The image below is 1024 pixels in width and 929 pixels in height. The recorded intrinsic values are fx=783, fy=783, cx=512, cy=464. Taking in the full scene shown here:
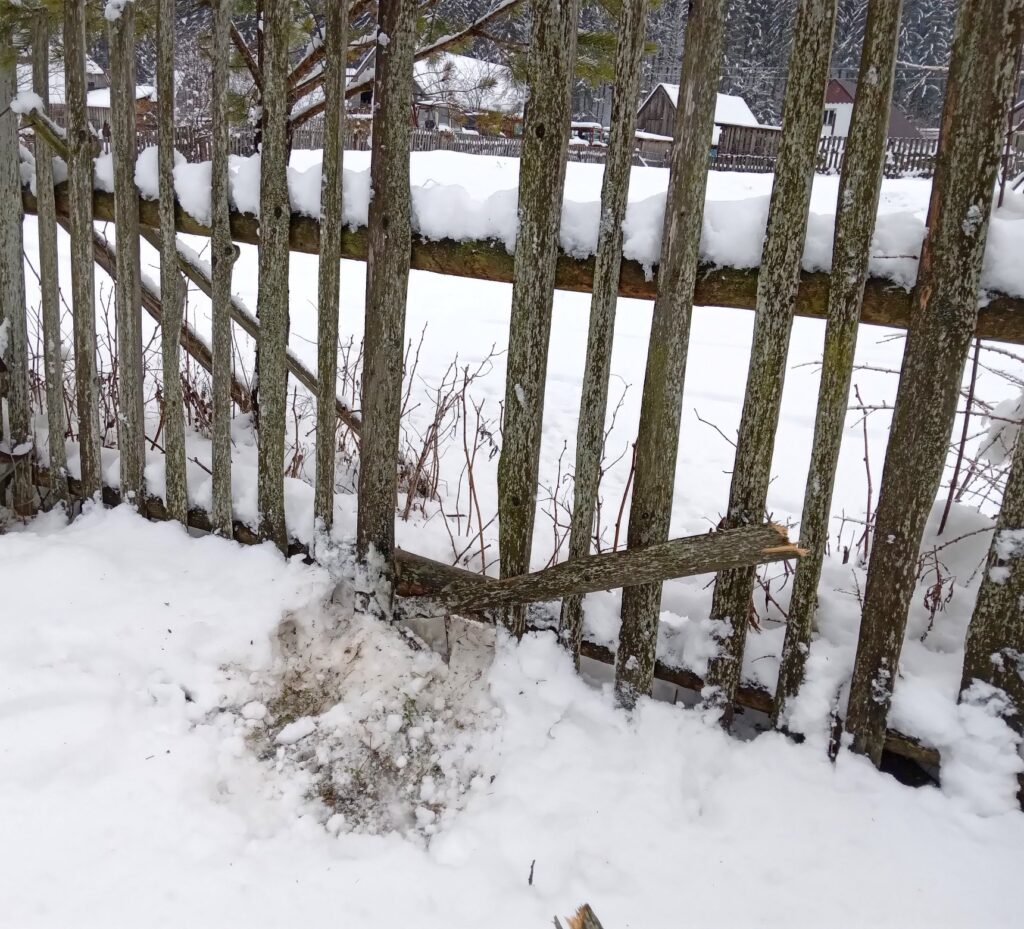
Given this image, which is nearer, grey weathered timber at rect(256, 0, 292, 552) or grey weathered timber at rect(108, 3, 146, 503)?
grey weathered timber at rect(256, 0, 292, 552)

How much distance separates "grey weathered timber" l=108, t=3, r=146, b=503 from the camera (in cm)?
262

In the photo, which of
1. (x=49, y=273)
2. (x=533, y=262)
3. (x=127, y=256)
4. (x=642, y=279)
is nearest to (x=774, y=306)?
(x=642, y=279)

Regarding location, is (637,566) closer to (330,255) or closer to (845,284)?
(845,284)

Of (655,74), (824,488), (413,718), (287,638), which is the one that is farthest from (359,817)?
(655,74)

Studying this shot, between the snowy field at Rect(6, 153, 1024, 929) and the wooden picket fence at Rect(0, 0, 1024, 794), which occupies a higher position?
the wooden picket fence at Rect(0, 0, 1024, 794)

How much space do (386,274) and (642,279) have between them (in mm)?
761

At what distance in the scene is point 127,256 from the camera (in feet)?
9.25

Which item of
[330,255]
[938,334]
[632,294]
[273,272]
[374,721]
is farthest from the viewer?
[273,272]

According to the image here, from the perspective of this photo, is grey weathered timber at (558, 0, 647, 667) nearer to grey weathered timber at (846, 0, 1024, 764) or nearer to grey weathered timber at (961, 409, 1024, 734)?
grey weathered timber at (846, 0, 1024, 764)

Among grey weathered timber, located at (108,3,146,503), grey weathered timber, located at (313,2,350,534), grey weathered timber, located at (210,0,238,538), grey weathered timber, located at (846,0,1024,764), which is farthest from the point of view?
grey weathered timber, located at (108,3,146,503)

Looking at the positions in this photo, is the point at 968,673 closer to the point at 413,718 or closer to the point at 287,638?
the point at 413,718

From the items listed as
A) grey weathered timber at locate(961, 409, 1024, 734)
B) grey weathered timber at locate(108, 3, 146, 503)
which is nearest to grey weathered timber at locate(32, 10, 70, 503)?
grey weathered timber at locate(108, 3, 146, 503)

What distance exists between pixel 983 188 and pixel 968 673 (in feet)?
3.89

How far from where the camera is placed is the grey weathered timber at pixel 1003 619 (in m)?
1.89
